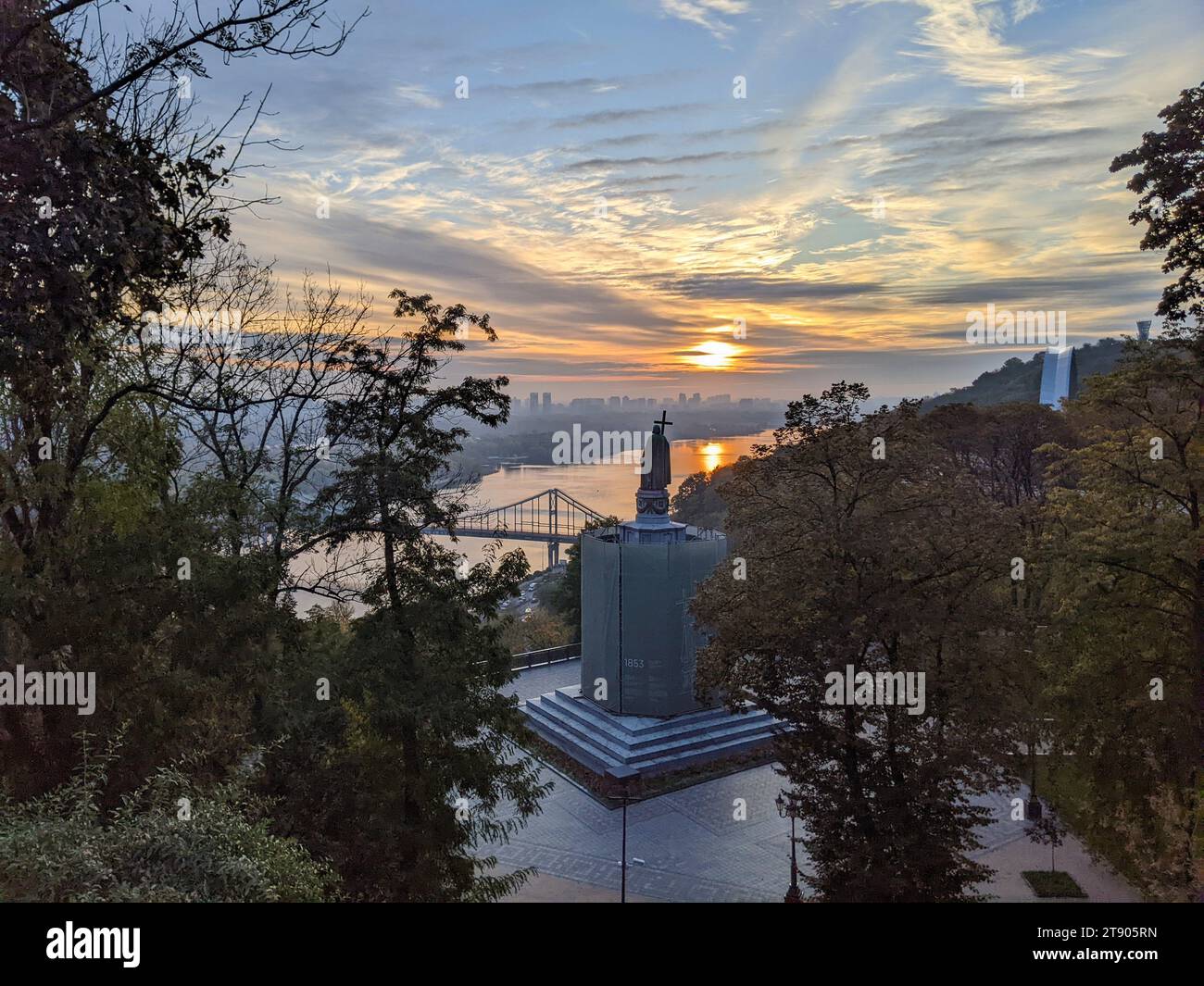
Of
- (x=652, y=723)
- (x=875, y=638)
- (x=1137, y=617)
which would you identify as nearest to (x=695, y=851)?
(x=652, y=723)

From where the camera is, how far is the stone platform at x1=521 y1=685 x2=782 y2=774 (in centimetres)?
2064

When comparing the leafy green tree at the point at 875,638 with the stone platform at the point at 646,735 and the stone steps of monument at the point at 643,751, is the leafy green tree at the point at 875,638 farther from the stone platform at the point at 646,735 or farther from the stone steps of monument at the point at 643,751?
the stone platform at the point at 646,735

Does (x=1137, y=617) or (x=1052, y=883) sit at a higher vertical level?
(x=1137, y=617)

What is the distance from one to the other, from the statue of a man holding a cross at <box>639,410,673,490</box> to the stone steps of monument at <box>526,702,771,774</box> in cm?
782

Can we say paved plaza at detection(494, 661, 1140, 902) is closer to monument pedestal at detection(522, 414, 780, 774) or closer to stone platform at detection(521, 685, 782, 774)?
stone platform at detection(521, 685, 782, 774)

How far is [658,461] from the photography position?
2339 centimetres

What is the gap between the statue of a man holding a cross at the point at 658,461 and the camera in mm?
23062

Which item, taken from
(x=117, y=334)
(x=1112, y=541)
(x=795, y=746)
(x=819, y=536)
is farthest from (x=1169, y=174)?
(x=117, y=334)

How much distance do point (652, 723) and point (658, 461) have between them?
790 centimetres

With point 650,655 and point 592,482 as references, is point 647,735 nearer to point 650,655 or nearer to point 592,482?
point 650,655

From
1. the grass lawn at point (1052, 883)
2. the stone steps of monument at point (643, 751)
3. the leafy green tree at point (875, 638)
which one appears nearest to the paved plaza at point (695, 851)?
the grass lawn at point (1052, 883)

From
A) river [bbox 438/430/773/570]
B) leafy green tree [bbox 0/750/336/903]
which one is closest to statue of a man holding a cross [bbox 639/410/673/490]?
leafy green tree [bbox 0/750/336/903]
